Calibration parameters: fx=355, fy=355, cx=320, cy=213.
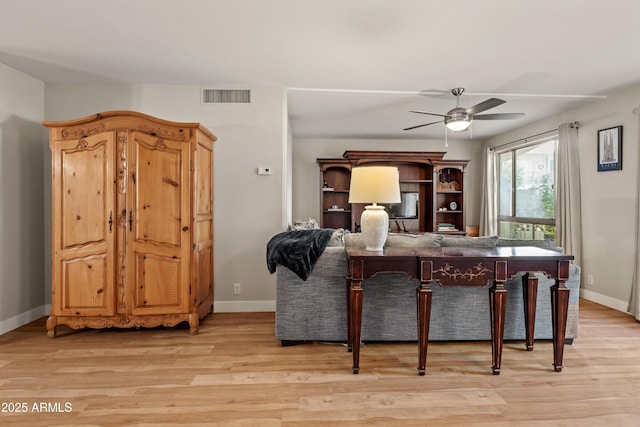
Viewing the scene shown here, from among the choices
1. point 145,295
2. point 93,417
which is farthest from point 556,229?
point 93,417

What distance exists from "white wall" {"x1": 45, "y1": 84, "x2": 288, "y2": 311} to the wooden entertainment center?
264 centimetres

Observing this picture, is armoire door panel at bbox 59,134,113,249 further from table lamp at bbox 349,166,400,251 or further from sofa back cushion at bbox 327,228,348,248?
table lamp at bbox 349,166,400,251

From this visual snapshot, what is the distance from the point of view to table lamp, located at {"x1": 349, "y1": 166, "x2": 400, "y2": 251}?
2.61 meters

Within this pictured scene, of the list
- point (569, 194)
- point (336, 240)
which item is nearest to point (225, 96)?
point (336, 240)

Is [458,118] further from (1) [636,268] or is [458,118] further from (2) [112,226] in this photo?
(2) [112,226]

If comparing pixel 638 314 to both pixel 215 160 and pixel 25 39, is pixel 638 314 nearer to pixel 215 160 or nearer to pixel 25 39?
pixel 215 160

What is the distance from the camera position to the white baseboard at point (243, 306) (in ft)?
12.7

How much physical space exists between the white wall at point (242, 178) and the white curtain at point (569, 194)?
366 cm

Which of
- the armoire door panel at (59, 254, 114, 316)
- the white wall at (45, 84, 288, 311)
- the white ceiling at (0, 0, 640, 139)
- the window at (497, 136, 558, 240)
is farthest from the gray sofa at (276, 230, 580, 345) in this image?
the window at (497, 136, 558, 240)

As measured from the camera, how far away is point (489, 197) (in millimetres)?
6605

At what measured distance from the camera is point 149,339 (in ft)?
10.0

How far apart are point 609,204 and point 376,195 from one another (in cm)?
334

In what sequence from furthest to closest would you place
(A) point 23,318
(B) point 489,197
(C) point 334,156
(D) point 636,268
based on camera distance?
1. (C) point 334,156
2. (B) point 489,197
3. (D) point 636,268
4. (A) point 23,318

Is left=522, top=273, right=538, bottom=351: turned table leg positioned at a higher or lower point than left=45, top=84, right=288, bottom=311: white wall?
lower
